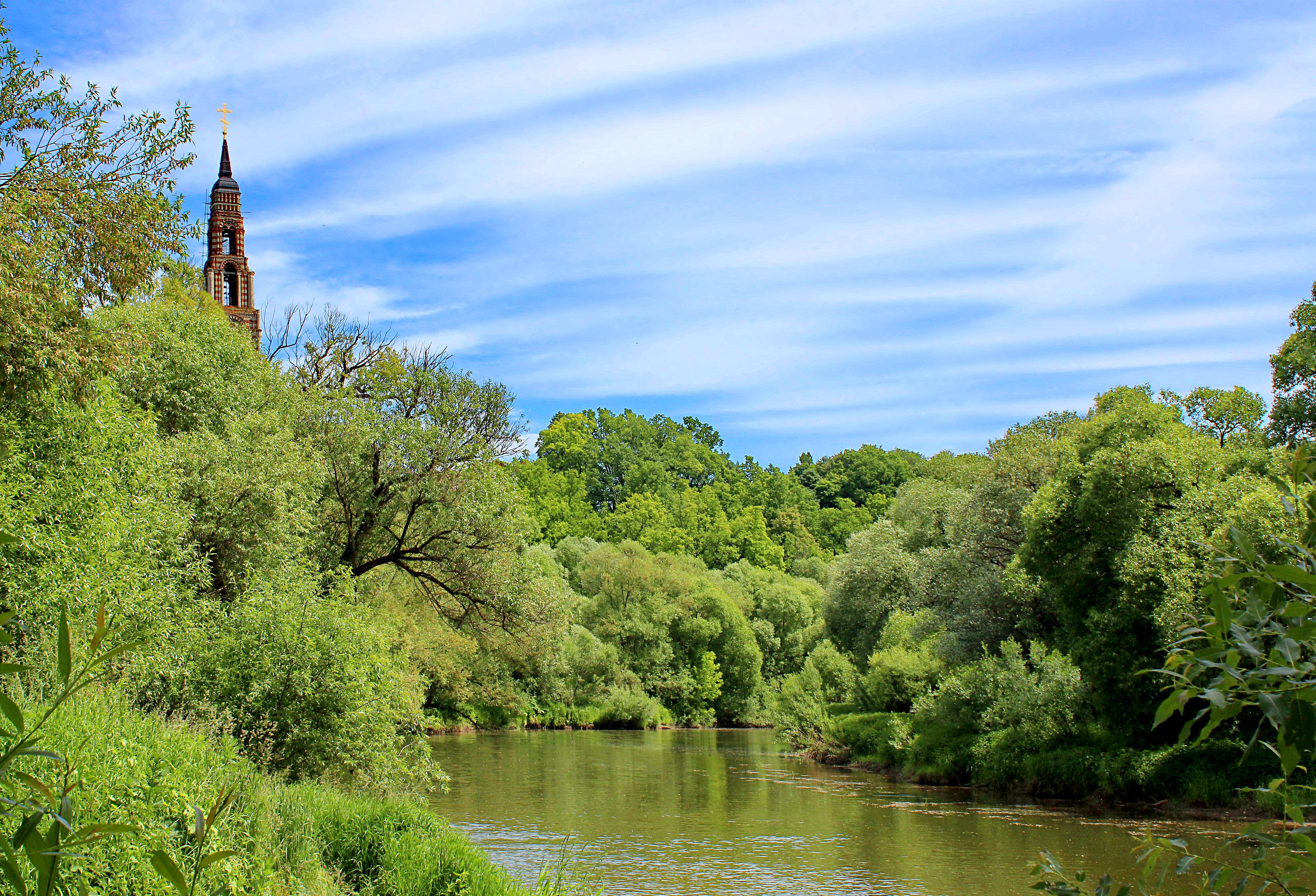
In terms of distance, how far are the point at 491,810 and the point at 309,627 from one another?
9.85 m

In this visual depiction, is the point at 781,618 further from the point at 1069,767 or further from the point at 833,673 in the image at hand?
the point at 1069,767

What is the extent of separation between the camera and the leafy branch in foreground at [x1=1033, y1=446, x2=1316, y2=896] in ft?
6.76

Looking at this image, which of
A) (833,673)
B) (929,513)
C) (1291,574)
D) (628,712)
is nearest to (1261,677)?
(1291,574)

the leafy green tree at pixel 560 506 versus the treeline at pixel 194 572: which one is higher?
the leafy green tree at pixel 560 506

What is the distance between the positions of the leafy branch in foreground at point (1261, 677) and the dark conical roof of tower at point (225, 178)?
7490 centimetres

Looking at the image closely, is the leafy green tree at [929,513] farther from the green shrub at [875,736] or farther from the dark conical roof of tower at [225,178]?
the dark conical roof of tower at [225,178]

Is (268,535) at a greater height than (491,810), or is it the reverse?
(268,535)

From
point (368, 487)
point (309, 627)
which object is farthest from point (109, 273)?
point (368, 487)

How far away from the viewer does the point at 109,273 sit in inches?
540

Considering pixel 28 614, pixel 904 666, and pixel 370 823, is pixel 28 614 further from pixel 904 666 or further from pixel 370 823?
pixel 904 666

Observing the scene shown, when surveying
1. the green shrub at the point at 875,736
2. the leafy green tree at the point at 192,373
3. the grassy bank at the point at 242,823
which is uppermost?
the leafy green tree at the point at 192,373

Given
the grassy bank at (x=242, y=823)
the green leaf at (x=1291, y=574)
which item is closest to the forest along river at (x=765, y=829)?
the grassy bank at (x=242, y=823)

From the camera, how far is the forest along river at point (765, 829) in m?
17.4

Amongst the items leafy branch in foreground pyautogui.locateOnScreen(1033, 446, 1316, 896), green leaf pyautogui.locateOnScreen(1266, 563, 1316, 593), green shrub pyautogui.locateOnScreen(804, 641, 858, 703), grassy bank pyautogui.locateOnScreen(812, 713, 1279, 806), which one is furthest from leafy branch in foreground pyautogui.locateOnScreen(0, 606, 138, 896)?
green shrub pyautogui.locateOnScreen(804, 641, 858, 703)
